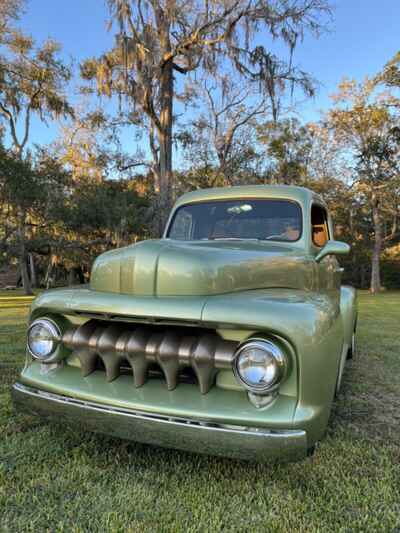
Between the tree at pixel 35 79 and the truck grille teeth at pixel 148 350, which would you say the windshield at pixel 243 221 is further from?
the tree at pixel 35 79

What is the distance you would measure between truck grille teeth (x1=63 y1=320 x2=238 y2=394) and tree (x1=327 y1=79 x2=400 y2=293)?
20210mm

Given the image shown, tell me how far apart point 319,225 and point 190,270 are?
183cm

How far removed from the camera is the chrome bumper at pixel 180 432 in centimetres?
159

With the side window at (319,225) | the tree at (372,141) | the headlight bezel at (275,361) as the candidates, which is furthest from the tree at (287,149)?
the headlight bezel at (275,361)

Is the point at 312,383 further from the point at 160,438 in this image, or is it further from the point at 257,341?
the point at 160,438

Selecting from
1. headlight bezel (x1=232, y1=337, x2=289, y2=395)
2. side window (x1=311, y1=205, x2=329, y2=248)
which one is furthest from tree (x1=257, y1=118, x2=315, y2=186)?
headlight bezel (x1=232, y1=337, x2=289, y2=395)

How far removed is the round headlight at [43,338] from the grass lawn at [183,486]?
604 millimetres

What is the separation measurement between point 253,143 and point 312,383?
17.9 m

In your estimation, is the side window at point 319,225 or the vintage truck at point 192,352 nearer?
the vintage truck at point 192,352

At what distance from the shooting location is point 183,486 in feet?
6.14

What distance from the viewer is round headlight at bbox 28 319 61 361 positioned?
7.15 ft

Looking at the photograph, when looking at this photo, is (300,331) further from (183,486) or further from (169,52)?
(169,52)

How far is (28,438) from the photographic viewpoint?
2.38m

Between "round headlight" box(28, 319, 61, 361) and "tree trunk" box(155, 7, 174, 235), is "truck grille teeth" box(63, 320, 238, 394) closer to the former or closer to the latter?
"round headlight" box(28, 319, 61, 361)
